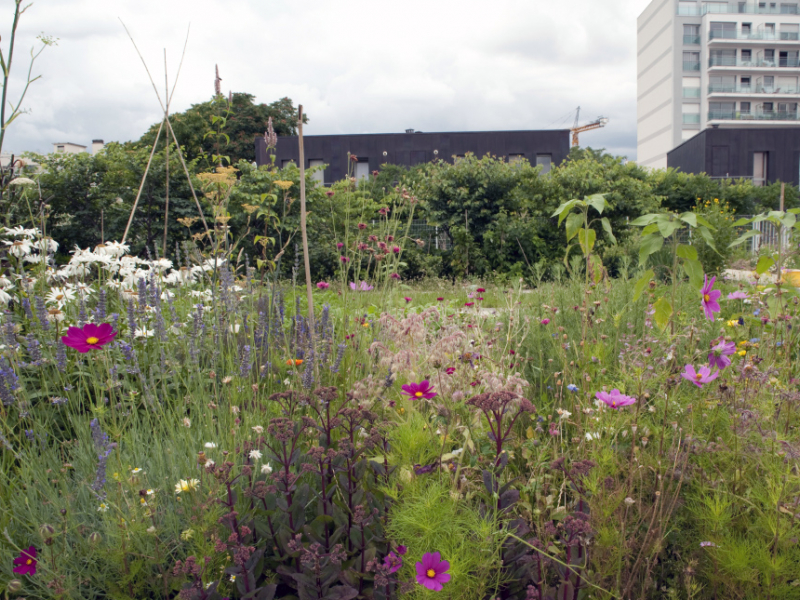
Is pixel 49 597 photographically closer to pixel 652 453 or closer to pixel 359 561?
pixel 359 561

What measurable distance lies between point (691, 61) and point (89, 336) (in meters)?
50.8

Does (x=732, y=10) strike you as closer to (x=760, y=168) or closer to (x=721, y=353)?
(x=760, y=168)

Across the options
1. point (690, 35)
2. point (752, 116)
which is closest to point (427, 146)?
point (690, 35)

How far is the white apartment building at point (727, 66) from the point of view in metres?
40.9

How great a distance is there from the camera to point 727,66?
40.8 m

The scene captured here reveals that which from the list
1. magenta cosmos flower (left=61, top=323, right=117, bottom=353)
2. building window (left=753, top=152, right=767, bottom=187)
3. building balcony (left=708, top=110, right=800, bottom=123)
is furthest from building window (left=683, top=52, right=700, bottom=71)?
magenta cosmos flower (left=61, top=323, right=117, bottom=353)

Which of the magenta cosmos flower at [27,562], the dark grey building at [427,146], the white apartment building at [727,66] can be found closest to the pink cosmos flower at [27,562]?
the magenta cosmos flower at [27,562]

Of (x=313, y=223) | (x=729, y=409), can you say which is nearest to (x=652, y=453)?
(x=729, y=409)

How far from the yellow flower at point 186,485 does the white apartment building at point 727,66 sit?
4577 cm

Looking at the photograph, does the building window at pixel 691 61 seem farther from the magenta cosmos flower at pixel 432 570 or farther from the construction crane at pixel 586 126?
the magenta cosmos flower at pixel 432 570

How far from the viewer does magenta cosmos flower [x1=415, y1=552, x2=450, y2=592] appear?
103 cm

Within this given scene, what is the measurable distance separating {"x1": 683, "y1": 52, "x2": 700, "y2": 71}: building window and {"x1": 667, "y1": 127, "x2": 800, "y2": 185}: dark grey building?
18.2 m

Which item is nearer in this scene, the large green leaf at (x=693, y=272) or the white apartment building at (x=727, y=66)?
the large green leaf at (x=693, y=272)

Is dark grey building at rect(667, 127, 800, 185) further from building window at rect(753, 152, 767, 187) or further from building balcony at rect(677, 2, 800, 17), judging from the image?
building balcony at rect(677, 2, 800, 17)
